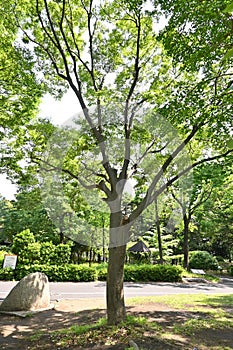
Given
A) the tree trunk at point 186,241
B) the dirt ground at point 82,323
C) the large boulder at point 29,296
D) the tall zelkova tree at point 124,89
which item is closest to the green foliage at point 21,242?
the dirt ground at point 82,323

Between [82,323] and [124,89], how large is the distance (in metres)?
6.06

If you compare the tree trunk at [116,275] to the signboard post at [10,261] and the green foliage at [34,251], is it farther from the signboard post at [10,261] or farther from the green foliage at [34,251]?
the green foliage at [34,251]

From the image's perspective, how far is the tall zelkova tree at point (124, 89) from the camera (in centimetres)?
574

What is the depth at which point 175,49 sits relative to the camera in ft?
17.8

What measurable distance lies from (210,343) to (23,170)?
6815 millimetres

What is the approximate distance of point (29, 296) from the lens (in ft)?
27.2

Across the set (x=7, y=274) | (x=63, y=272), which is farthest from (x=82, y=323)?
(x=7, y=274)

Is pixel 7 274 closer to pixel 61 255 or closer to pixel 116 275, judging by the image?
pixel 61 255

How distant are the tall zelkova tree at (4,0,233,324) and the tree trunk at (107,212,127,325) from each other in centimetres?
2

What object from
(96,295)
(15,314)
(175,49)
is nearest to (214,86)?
(175,49)

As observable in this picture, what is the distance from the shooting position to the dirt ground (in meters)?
4.87

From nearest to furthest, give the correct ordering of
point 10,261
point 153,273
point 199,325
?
point 199,325, point 10,261, point 153,273

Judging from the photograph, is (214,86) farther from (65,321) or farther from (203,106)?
(65,321)

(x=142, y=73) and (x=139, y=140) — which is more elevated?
(x=142, y=73)
